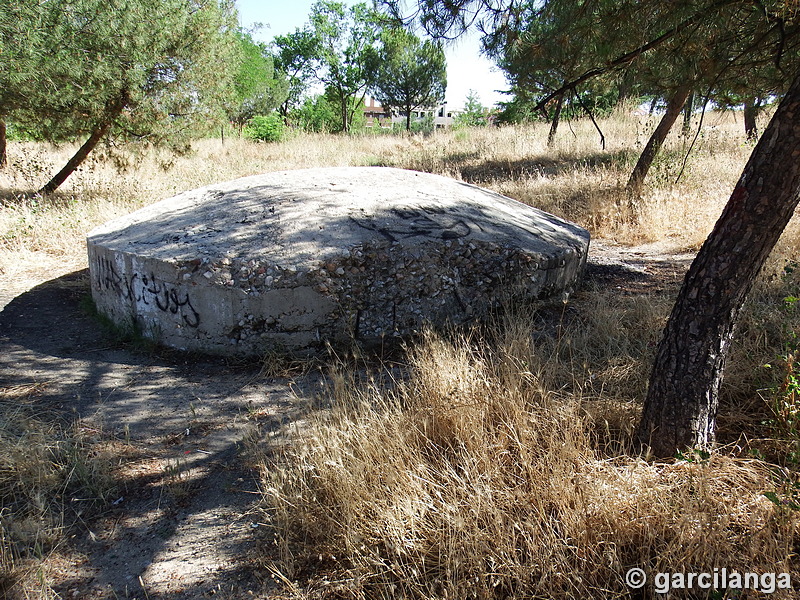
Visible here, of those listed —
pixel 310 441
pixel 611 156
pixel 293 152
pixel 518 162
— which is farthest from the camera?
pixel 293 152

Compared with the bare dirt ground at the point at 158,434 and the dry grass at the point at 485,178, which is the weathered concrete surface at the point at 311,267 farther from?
the dry grass at the point at 485,178

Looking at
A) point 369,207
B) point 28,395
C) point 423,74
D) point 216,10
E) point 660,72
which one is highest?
point 423,74

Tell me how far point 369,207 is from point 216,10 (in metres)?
6.93

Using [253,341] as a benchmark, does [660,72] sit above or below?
above

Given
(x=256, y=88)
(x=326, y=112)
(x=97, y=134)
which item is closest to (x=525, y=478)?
(x=97, y=134)

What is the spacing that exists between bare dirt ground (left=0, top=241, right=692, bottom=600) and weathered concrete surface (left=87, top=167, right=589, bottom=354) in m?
0.34

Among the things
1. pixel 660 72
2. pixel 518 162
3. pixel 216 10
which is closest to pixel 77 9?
pixel 216 10

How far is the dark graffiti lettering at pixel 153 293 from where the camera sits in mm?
3902

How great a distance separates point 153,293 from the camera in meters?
4.02

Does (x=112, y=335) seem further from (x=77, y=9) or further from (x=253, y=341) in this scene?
(x=77, y=9)

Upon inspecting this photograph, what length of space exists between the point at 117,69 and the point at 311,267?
594 centimetres

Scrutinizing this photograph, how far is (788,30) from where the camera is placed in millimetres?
3160

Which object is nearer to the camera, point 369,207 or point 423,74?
point 369,207

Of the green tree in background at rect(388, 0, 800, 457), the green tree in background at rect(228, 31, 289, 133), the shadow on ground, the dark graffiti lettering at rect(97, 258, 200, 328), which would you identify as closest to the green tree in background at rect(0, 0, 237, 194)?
the shadow on ground
